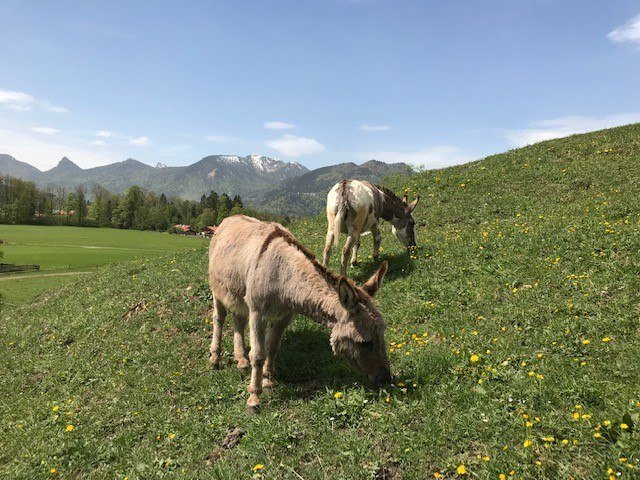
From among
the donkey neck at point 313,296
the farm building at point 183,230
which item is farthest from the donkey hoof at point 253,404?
the farm building at point 183,230

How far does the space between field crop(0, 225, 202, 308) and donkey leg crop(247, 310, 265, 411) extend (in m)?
28.8

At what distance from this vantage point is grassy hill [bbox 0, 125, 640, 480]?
4734 millimetres

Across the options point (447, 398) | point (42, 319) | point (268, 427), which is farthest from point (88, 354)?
point (447, 398)

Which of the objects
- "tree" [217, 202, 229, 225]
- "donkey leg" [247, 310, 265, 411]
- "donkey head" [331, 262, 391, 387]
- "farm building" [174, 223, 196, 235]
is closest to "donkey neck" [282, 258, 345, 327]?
"donkey head" [331, 262, 391, 387]

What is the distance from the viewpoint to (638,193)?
14.0 m

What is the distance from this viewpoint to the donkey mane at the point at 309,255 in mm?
6121

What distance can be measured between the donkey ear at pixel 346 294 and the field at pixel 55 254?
1214 inches

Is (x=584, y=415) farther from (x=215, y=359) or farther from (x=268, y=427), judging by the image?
(x=215, y=359)

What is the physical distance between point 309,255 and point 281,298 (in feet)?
3.16

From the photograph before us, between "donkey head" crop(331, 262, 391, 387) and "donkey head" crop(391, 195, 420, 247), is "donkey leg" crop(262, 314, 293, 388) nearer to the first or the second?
"donkey head" crop(331, 262, 391, 387)

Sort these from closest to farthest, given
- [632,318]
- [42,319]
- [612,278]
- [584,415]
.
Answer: [584,415], [632,318], [612,278], [42,319]

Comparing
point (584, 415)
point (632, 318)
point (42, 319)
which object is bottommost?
point (42, 319)

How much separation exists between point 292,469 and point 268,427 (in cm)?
97

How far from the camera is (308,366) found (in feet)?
25.8
